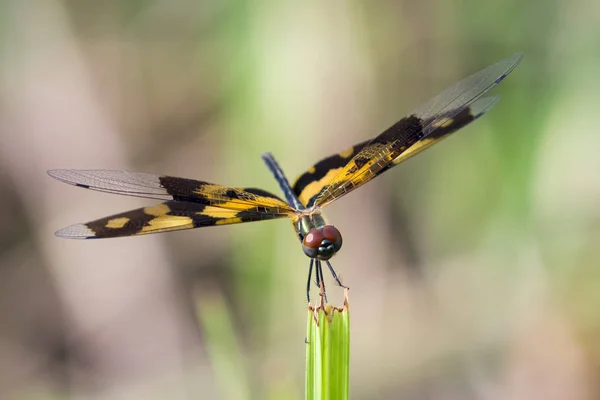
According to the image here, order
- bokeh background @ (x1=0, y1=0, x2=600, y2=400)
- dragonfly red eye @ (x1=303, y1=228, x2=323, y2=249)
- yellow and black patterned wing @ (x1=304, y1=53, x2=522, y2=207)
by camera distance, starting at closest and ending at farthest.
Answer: dragonfly red eye @ (x1=303, y1=228, x2=323, y2=249) → yellow and black patterned wing @ (x1=304, y1=53, x2=522, y2=207) → bokeh background @ (x1=0, y1=0, x2=600, y2=400)

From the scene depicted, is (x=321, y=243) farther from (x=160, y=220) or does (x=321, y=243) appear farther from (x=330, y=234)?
(x=160, y=220)

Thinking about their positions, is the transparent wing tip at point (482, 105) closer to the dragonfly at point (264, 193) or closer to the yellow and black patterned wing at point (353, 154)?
the yellow and black patterned wing at point (353, 154)

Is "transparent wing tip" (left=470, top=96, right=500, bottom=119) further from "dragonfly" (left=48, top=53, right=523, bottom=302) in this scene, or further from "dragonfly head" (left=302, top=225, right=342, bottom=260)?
"dragonfly head" (left=302, top=225, right=342, bottom=260)

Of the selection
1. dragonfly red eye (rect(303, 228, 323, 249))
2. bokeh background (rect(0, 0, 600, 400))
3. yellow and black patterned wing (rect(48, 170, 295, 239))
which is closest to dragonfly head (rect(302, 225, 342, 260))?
dragonfly red eye (rect(303, 228, 323, 249))

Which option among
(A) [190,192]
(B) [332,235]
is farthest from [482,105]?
(A) [190,192]

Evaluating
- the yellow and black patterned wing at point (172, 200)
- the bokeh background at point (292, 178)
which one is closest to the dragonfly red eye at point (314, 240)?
the yellow and black patterned wing at point (172, 200)

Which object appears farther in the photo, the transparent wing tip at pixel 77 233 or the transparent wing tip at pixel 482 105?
the transparent wing tip at pixel 482 105

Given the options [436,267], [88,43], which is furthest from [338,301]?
[88,43]
